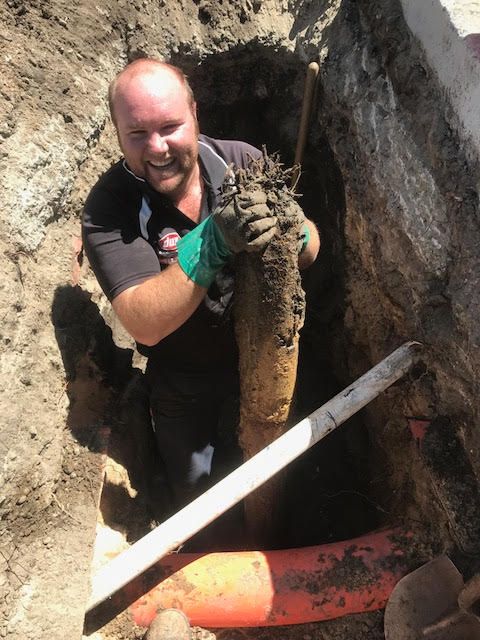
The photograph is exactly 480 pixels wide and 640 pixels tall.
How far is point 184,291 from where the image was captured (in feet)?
6.80

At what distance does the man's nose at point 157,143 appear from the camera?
92.2 inches

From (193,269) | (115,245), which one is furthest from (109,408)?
(193,269)

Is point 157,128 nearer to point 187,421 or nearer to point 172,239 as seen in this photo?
point 172,239

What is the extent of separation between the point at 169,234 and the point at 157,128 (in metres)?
0.47

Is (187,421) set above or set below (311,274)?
below

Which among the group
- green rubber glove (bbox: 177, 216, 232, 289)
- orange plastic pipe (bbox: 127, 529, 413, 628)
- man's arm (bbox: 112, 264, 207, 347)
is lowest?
orange plastic pipe (bbox: 127, 529, 413, 628)

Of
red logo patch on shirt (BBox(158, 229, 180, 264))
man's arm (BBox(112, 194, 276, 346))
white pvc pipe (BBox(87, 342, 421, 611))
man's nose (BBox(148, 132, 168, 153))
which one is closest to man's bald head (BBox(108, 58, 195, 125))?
man's nose (BBox(148, 132, 168, 153))

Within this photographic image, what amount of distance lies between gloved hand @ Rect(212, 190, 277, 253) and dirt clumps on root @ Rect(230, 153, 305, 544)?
41mm

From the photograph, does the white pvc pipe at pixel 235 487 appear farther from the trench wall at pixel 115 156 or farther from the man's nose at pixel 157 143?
the man's nose at pixel 157 143

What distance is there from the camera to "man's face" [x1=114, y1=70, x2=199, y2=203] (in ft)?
7.64

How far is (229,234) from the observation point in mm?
1771

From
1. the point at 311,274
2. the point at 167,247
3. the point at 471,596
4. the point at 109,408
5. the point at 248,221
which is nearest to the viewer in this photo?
the point at 248,221

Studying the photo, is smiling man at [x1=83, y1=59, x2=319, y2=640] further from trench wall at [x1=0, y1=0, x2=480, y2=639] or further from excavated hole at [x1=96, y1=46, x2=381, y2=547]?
excavated hole at [x1=96, y1=46, x2=381, y2=547]

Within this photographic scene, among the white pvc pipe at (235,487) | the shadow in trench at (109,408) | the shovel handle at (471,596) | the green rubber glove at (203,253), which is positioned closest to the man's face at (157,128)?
the green rubber glove at (203,253)
